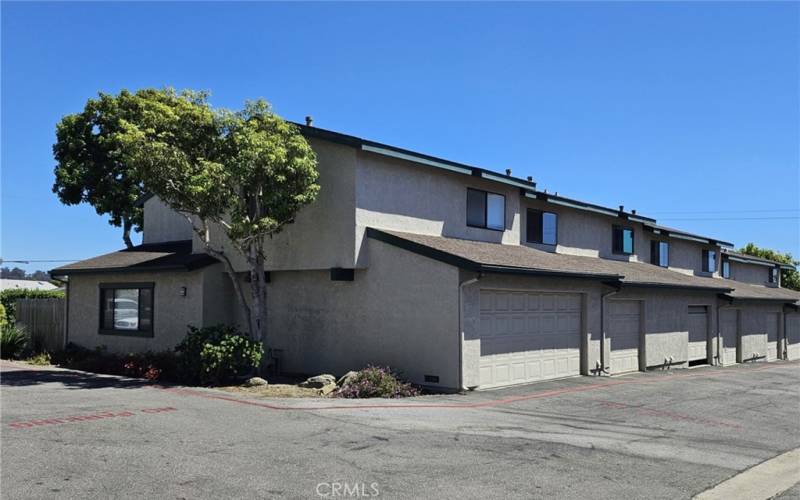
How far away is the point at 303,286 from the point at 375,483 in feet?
40.8

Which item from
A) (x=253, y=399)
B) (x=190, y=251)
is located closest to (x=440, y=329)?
(x=253, y=399)

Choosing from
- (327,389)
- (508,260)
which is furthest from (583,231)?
(327,389)

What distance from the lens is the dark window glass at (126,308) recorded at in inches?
861

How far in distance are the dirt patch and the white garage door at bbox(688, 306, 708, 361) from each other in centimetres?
1749

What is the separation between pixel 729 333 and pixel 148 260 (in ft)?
80.0

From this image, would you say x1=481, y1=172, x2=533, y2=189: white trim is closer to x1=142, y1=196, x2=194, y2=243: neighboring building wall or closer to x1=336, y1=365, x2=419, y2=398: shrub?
x1=336, y1=365, x2=419, y2=398: shrub

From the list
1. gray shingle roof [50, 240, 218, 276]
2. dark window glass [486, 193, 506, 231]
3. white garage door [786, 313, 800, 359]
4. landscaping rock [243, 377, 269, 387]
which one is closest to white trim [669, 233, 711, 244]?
white garage door [786, 313, 800, 359]

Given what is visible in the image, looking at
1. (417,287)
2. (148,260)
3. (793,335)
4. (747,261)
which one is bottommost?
(793,335)

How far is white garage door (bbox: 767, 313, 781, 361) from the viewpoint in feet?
115

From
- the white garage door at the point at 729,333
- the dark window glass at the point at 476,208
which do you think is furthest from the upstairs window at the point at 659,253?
the dark window glass at the point at 476,208

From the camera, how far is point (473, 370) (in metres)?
16.7

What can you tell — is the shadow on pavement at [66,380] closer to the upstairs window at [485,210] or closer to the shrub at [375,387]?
the shrub at [375,387]

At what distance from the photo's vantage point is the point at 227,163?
54.7 feet

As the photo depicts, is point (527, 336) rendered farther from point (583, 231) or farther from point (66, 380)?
point (66, 380)
